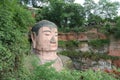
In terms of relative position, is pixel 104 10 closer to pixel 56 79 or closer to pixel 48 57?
pixel 48 57

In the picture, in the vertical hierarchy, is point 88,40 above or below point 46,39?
below

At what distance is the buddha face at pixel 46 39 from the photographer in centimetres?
609

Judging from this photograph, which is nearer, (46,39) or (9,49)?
(9,49)

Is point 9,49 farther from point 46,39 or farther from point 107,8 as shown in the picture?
point 107,8

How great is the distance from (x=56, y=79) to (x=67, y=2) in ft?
20.0

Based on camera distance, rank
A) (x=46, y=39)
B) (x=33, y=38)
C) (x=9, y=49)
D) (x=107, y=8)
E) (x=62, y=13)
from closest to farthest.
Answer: (x=9, y=49)
(x=46, y=39)
(x=33, y=38)
(x=62, y=13)
(x=107, y=8)

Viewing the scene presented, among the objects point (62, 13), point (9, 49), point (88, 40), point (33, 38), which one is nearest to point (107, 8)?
point (88, 40)


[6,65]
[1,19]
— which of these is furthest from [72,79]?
[1,19]

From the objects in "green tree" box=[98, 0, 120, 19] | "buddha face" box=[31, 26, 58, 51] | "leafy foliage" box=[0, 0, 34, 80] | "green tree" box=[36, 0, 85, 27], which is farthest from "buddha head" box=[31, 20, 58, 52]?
"green tree" box=[98, 0, 120, 19]

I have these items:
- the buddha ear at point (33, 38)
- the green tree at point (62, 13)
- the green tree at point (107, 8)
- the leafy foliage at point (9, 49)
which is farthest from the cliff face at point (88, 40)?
the leafy foliage at point (9, 49)

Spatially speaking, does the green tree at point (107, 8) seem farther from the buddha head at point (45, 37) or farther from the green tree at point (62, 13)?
the buddha head at point (45, 37)

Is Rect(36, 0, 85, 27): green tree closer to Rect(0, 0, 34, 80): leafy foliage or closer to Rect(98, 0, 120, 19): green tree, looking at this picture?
Rect(98, 0, 120, 19): green tree

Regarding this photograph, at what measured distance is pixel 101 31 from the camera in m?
9.32

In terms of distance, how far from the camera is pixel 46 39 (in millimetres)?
6090
